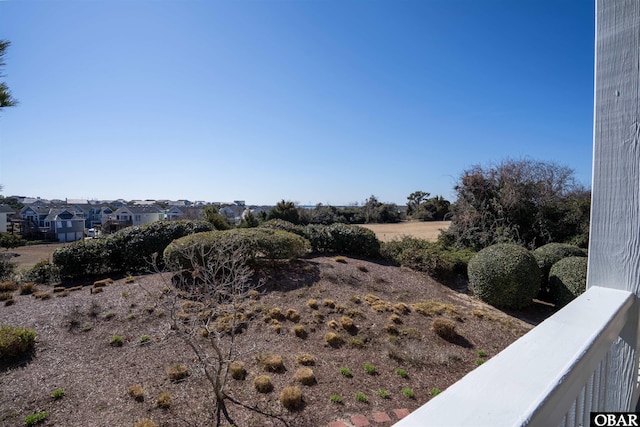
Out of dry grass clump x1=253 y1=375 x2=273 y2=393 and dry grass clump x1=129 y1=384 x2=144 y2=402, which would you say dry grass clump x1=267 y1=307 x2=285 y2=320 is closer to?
dry grass clump x1=253 y1=375 x2=273 y2=393

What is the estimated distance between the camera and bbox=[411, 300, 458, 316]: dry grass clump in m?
5.82

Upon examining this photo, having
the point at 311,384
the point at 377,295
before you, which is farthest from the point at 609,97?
the point at 377,295

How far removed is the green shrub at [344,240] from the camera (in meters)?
9.34

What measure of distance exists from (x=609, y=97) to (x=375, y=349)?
430 centimetres

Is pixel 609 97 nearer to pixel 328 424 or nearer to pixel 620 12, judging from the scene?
pixel 620 12

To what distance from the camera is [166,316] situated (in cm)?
536

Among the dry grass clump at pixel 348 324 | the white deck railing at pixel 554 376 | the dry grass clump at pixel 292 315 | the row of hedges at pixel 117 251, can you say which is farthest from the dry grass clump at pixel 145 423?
the row of hedges at pixel 117 251

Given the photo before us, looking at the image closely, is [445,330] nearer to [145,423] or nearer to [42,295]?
[145,423]

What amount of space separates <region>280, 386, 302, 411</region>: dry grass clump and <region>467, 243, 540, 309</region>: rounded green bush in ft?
17.5

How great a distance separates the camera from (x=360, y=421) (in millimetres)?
3061

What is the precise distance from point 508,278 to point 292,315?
4.80 metres

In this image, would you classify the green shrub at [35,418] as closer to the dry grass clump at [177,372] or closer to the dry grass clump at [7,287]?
the dry grass clump at [177,372]

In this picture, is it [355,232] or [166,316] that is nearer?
[166,316]

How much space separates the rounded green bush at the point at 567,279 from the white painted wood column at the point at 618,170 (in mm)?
6502
